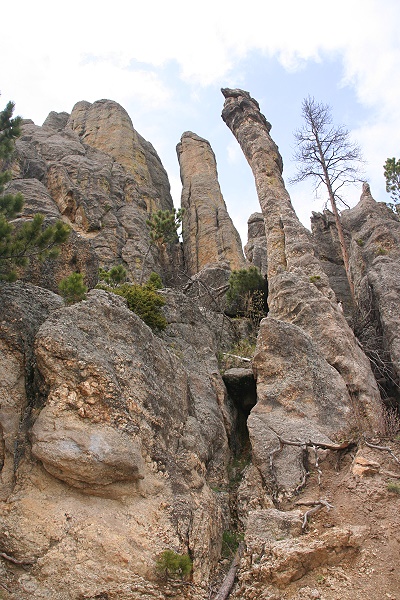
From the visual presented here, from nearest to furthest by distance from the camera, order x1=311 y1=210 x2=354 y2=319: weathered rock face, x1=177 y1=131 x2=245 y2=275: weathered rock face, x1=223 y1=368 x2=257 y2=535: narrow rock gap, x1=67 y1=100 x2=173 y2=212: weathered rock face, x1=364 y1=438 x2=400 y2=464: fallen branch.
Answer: x1=364 y1=438 x2=400 y2=464: fallen branch → x1=223 y1=368 x2=257 y2=535: narrow rock gap → x1=311 y1=210 x2=354 y2=319: weathered rock face → x1=177 y1=131 x2=245 y2=275: weathered rock face → x1=67 y1=100 x2=173 y2=212: weathered rock face

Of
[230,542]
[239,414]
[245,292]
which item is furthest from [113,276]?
[230,542]

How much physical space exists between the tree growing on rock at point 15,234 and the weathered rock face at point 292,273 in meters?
7.90

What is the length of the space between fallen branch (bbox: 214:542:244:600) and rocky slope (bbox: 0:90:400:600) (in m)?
0.14

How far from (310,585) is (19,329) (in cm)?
772

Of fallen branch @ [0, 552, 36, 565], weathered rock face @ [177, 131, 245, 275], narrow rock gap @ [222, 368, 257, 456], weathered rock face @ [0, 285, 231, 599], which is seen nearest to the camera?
fallen branch @ [0, 552, 36, 565]

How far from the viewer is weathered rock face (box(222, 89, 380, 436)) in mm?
15141

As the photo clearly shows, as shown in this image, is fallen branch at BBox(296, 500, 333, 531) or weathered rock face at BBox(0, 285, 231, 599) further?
fallen branch at BBox(296, 500, 333, 531)

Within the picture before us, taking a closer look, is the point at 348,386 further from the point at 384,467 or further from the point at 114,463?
the point at 114,463

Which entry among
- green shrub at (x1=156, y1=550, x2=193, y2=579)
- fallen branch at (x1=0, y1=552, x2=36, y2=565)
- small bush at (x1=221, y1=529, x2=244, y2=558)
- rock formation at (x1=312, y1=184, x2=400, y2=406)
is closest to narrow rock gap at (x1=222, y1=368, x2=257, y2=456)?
small bush at (x1=221, y1=529, x2=244, y2=558)

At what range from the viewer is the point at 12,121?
38.1 feet

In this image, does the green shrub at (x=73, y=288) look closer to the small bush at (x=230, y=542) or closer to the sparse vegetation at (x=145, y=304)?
the sparse vegetation at (x=145, y=304)

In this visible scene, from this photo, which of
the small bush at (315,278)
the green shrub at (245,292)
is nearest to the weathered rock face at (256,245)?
the green shrub at (245,292)

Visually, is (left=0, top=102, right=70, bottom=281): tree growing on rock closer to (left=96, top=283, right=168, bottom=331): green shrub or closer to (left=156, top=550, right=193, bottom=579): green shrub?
(left=96, top=283, right=168, bottom=331): green shrub

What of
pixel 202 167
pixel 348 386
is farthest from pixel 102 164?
pixel 348 386
